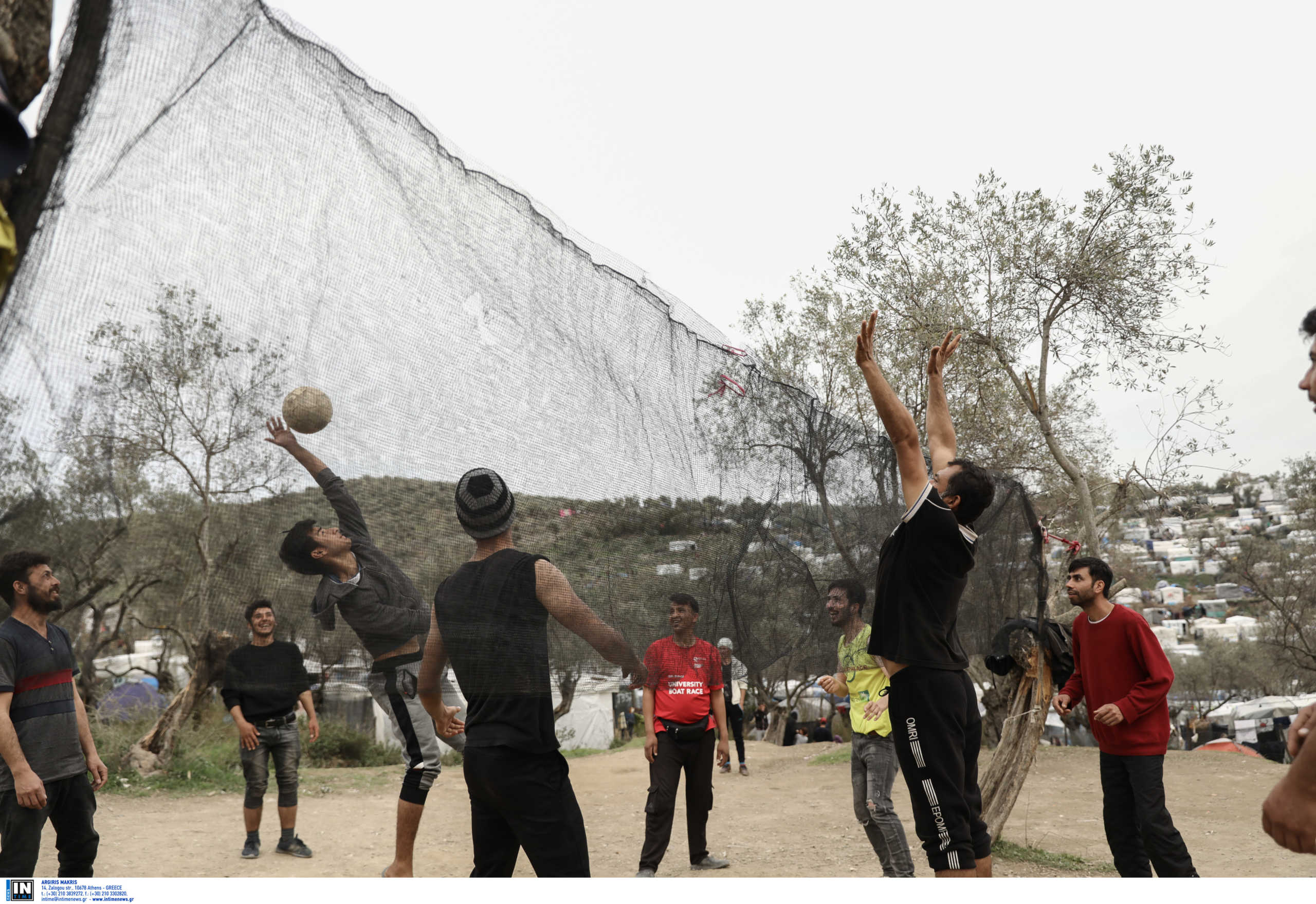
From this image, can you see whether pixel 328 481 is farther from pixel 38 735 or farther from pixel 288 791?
pixel 288 791

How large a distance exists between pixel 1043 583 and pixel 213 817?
284 inches

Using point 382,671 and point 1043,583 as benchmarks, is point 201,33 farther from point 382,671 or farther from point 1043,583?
point 1043,583

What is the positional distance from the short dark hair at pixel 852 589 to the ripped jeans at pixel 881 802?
33.1 inches

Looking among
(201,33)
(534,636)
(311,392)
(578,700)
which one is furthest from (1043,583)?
(578,700)

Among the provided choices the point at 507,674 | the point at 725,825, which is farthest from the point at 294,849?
the point at 507,674

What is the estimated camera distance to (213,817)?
7.82 meters

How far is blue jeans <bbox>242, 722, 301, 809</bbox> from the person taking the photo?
5.75 metres

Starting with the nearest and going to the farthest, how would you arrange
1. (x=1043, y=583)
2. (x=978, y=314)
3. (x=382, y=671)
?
(x=382, y=671)
(x=1043, y=583)
(x=978, y=314)

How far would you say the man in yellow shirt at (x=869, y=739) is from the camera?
4734 millimetres

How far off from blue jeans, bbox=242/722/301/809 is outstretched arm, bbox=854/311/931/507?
451 cm

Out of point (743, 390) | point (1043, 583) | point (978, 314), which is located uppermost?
point (978, 314)

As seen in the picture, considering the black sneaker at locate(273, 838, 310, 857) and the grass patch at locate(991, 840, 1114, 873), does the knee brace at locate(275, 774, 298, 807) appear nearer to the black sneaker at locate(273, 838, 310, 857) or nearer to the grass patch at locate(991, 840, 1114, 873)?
the black sneaker at locate(273, 838, 310, 857)

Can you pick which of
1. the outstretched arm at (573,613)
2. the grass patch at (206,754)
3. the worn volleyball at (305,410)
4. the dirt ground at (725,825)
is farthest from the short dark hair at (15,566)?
the grass patch at (206,754)

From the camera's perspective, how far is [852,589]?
444 cm
